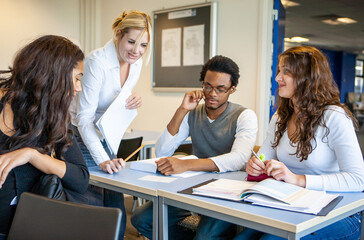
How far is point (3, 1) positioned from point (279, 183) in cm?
441

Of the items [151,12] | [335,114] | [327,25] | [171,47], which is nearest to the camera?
[335,114]

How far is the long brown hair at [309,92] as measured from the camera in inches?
62.6

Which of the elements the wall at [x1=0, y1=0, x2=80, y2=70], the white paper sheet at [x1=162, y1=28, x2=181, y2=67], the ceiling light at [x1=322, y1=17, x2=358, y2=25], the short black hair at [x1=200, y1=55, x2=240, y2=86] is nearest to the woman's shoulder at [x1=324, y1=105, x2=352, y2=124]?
the short black hair at [x1=200, y1=55, x2=240, y2=86]

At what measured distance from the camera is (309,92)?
1619 mm

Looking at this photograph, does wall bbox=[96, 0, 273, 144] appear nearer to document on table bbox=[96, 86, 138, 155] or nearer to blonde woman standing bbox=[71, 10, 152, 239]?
blonde woman standing bbox=[71, 10, 152, 239]

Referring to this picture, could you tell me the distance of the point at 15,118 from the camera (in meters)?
1.19

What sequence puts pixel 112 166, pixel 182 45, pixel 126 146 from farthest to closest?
pixel 182 45, pixel 126 146, pixel 112 166

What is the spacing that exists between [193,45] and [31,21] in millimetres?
2148

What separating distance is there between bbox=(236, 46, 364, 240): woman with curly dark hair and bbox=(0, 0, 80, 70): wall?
3.60m

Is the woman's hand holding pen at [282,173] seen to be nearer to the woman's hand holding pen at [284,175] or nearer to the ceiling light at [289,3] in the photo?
the woman's hand holding pen at [284,175]

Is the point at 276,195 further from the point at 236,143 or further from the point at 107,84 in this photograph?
the point at 107,84

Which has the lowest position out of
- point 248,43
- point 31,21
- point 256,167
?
point 256,167

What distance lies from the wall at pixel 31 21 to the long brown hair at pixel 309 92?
3.62 m

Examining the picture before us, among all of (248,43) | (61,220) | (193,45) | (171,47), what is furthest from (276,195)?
(171,47)
